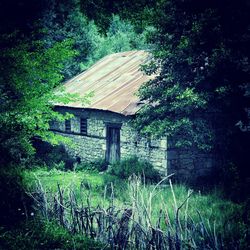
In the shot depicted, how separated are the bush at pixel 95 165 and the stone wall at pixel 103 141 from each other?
0.30 metres

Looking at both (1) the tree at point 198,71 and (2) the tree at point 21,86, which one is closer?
(2) the tree at point 21,86

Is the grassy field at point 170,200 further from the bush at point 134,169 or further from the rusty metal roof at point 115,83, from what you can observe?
the rusty metal roof at point 115,83

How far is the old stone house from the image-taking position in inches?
520

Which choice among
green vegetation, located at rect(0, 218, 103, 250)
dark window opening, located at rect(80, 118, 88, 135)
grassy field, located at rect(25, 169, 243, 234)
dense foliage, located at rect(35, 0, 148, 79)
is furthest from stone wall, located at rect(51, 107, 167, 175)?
green vegetation, located at rect(0, 218, 103, 250)

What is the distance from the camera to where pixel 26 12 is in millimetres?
14391

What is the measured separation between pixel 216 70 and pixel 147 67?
2.52 metres

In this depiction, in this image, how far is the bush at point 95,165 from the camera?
15938 mm

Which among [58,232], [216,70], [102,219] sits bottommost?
[58,232]

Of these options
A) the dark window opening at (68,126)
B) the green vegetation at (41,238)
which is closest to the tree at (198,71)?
the green vegetation at (41,238)

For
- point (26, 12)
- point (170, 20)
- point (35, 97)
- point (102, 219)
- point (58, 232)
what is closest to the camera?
point (102, 219)

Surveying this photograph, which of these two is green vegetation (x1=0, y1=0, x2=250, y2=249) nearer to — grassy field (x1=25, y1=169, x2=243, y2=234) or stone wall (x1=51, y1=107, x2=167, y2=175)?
grassy field (x1=25, y1=169, x2=243, y2=234)

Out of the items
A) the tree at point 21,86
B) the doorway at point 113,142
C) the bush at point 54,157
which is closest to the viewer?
the tree at point 21,86

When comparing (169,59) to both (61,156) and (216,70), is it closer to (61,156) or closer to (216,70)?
(216,70)

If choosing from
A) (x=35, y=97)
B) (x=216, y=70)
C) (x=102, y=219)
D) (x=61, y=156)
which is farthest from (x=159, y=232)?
(x=61, y=156)
